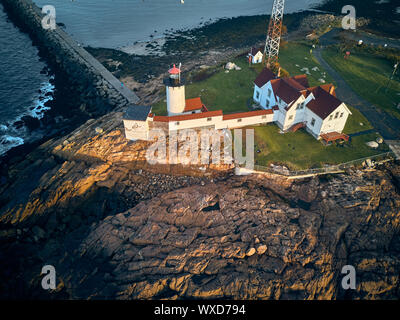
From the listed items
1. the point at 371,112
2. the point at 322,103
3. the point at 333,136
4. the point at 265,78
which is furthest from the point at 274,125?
the point at 371,112

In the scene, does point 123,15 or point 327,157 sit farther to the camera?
point 123,15

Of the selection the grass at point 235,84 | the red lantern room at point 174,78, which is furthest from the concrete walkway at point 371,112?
the red lantern room at point 174,78

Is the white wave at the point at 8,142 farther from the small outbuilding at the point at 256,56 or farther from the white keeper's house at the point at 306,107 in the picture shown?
the small outbuilding at the point at 256,56

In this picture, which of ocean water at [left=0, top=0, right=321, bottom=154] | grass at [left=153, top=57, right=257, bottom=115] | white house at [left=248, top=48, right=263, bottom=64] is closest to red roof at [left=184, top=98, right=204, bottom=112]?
grass at [left=153, top=57, right=257, bottom=115]

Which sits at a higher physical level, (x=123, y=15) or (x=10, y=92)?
(x=123, y=15)

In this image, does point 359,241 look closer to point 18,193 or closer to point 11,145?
point 18,193

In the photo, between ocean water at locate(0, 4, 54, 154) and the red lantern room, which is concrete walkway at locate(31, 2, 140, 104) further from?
the red lantern room
